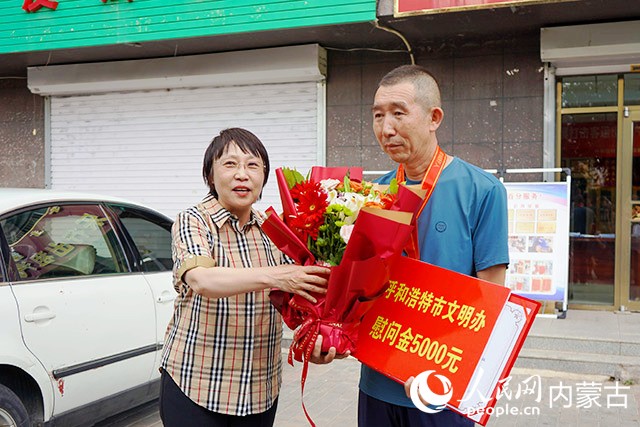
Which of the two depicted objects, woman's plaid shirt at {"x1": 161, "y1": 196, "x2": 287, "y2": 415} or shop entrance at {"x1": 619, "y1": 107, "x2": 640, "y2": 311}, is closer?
woman's plaid shirt at {"x1": 161, "y1": 196, "x2": 287, "y2": 415}

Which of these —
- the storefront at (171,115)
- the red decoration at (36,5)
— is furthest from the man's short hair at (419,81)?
the red decoration at (36,5)

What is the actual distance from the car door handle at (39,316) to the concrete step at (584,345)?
4.55 m

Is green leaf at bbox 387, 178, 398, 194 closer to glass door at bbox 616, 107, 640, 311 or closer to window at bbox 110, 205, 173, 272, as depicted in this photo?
window at bbox 110, 205, 173, 272

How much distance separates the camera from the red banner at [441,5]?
623cm

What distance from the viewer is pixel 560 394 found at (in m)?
5.16

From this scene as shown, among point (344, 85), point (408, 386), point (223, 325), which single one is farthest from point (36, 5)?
point (408, 386)

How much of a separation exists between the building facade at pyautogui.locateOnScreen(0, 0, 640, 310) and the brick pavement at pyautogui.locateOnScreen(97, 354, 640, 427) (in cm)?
239

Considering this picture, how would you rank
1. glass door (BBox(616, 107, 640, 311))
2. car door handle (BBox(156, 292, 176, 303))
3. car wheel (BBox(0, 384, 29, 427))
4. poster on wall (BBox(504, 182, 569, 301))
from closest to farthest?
car wheel (BBox(0, 384, 29, 427)) < car door handle (BBox(156, 292, 176, 303)) < poster on wall (BBox(504, 182, 569, 301)) < glass door (BBox(616, 107, 640, 311))

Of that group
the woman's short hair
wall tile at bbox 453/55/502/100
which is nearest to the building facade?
wall tile at bbox 453/55/502/100

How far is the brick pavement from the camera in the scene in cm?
454

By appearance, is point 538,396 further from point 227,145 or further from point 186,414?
point 227,145

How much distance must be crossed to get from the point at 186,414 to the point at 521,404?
3.56 meters

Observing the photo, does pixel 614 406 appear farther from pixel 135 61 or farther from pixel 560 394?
pixel 135 61

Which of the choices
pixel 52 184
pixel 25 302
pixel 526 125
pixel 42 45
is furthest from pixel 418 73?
pixel 52 184
